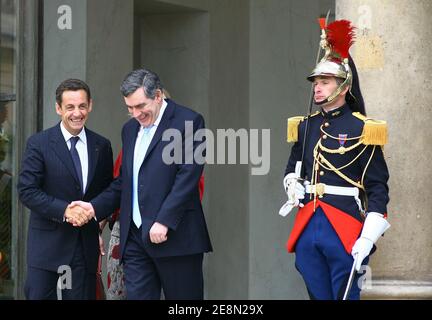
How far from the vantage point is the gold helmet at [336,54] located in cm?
655

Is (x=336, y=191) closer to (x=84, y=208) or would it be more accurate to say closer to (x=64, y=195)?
(x=84, y=208)

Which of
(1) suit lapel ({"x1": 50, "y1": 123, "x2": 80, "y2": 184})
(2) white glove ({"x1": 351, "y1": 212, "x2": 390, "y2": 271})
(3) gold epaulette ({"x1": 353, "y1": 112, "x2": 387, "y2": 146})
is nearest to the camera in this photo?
(2) white glove ({"x1": 351, "y1": 212, "x2": 390, "y2": 271})

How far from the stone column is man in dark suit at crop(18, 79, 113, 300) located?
5.17 ft

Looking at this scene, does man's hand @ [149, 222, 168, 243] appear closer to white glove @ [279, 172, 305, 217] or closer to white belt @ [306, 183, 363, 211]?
white glove @ [279, 172, 305, 217]

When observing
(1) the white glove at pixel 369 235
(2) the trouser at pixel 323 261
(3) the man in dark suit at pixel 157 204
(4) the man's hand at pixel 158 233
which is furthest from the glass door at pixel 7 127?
(1) the white glove at pixel 369 235

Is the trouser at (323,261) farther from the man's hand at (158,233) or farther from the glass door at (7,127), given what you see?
the glass door at (7,127)

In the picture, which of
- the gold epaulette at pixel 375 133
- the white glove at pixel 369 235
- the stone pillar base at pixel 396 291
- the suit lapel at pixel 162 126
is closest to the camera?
the white glove at pixel 369 235

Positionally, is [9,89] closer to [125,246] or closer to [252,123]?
[252,123]

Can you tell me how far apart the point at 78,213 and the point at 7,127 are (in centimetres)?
286

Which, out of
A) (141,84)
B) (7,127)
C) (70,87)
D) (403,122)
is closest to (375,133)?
(403,122)

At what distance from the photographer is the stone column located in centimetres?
682

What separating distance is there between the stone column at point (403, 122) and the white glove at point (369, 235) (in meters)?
0.50

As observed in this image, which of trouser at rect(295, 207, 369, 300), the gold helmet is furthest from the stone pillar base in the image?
the gold helmet
